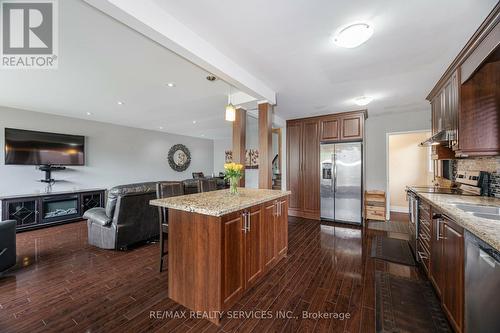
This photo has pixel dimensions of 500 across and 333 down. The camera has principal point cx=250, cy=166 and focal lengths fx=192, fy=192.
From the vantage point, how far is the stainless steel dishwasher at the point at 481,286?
1083 mm

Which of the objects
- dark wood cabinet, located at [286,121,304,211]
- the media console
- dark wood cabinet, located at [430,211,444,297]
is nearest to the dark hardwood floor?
dark wood cabinet, located at [430,211,444,297]

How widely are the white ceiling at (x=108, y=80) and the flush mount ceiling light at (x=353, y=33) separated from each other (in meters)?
1.71

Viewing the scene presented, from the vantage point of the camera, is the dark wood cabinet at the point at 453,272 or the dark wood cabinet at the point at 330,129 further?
the dark wood cabinet at the point at 330,129

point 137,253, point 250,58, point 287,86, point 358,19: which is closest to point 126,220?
point 137,253

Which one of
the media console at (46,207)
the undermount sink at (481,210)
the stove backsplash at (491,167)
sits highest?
the stove backsplash at (491,167)

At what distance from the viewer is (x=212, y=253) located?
1663 millimetres

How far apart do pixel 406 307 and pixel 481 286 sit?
35.6 inches

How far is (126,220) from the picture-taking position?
9.92 feet

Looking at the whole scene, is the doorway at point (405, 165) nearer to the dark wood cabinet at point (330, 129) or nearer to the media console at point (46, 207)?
the dark wood cabinet at point (330, 129)

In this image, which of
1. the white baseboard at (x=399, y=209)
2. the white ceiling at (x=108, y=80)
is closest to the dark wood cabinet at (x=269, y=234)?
the white ceiling at (x=108, y=80)

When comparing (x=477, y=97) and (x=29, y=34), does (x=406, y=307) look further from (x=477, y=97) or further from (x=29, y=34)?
(x=29, y=34)

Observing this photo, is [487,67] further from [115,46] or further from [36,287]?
[36,287]

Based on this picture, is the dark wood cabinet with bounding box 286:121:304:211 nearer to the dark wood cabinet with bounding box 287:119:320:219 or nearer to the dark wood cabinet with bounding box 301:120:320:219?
the dark wood cabinet with bounding box 287:119:320:219

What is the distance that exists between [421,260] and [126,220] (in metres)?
4.17
